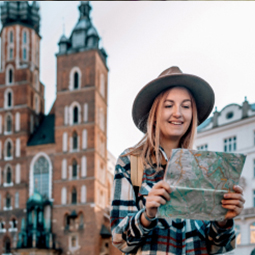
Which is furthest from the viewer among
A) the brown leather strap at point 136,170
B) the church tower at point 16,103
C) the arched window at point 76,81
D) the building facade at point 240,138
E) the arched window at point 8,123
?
the arched window at point 8,123

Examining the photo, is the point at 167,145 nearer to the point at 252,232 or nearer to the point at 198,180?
the point at 198,180

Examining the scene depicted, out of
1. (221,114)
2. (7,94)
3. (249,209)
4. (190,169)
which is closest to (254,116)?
(221,114)

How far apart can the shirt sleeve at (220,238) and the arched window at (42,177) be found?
102 ft

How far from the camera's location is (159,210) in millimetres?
1581

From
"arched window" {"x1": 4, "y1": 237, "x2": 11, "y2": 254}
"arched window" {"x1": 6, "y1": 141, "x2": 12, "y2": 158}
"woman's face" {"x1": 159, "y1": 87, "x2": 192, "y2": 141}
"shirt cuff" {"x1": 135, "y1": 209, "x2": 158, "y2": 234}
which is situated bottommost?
"arched window" {"x1": 4, "y1": 237, "x2": 11, "y2": 254}

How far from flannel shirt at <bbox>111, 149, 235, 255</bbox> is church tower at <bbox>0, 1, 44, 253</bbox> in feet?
102

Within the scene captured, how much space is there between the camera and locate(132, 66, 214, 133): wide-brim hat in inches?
77.7

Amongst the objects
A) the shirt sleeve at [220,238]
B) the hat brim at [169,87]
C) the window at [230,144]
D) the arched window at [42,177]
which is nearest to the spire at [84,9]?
the arched window at [42,177]

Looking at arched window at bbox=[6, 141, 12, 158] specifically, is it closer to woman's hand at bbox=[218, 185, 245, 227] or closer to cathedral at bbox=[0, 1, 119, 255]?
cathedral at bbox=[0, 1, 119, 255]

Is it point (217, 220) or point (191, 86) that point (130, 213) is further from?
point (191, 86)

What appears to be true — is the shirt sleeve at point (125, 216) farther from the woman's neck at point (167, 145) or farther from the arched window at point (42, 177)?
the arched window at point (42, 177)

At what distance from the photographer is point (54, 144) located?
33281 mm

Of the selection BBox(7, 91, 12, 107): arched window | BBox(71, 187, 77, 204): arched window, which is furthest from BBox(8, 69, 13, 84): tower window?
BBox(71, 187, 77, 204): arched window

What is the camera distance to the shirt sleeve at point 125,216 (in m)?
1.71
